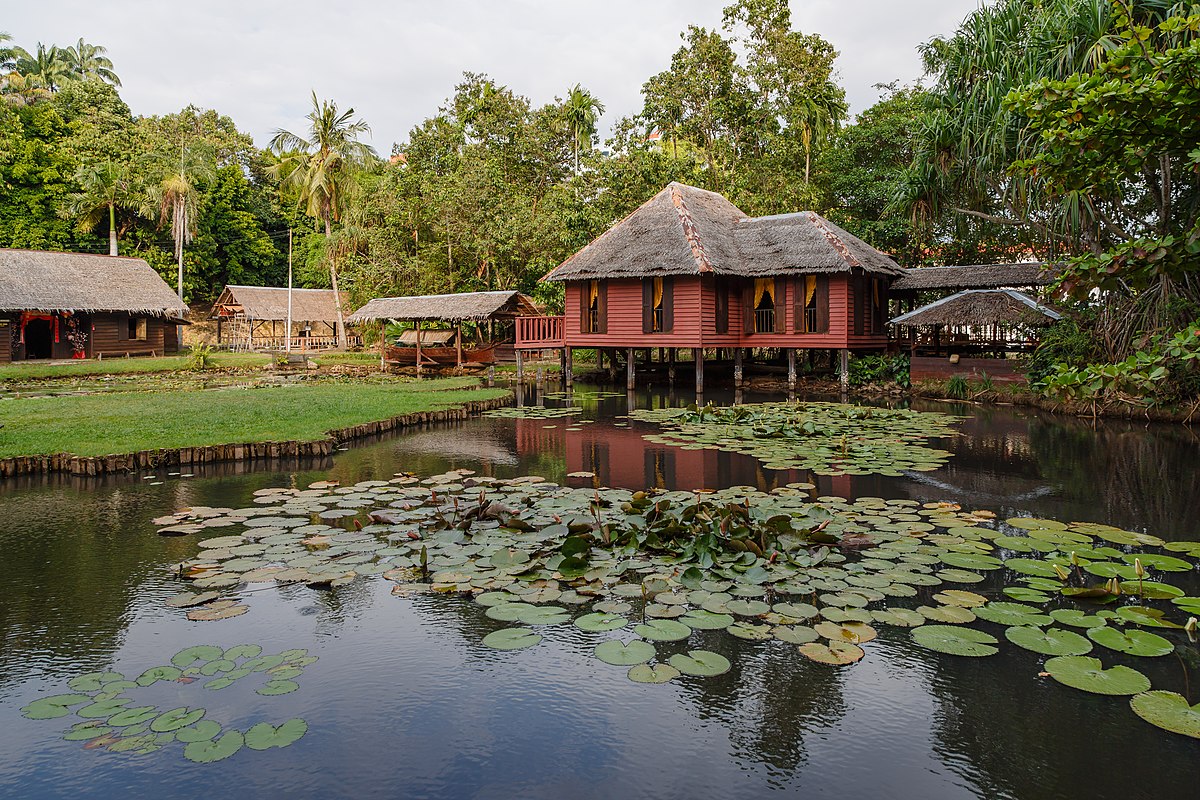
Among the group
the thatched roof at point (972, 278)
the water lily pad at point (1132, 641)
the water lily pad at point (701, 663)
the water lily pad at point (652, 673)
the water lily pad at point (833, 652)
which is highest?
the thatched roof at point (972, 278)

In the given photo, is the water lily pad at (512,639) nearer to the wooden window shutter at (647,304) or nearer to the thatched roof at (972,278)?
the wooden window shutter at (647,304)

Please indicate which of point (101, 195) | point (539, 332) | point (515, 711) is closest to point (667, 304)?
point (539, 332)

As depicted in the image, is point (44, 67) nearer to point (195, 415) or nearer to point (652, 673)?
point (195, 415)

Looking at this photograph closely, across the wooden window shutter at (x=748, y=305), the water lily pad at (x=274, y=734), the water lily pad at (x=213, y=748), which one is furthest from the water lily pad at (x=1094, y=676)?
the wooden window shutter at (x=748, y=305)

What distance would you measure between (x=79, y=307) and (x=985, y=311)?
3299 centimetres

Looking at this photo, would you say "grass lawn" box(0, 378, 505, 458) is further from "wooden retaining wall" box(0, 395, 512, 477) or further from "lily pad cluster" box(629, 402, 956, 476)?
"lily pad cluster" box(629, 402, 956, 476)

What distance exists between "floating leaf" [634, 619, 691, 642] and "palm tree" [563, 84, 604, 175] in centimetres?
3408

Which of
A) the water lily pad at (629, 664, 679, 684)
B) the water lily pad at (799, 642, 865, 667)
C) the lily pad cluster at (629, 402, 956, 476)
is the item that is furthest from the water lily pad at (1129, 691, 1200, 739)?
the lily pad cluster at (629, 402, 956, 476)

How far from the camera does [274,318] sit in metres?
41.5

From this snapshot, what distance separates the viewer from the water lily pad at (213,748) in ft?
11.1

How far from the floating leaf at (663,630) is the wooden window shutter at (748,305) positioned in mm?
19410

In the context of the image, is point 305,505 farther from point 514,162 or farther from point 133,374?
point 514,162

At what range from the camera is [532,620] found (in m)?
4.72

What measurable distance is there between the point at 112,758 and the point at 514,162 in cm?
3436
